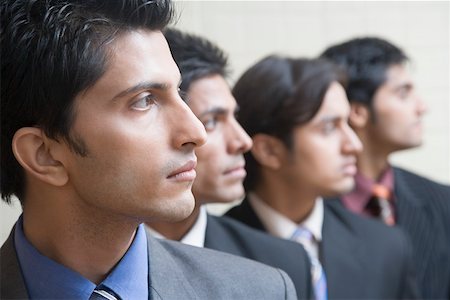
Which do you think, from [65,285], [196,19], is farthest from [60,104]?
[196,19]

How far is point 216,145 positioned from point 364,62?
1.38m

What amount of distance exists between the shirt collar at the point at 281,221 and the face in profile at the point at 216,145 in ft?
1.08

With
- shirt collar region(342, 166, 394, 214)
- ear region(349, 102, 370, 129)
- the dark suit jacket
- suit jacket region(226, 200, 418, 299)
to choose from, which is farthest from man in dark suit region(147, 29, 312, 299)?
ear region(349, 102, 370, 129)

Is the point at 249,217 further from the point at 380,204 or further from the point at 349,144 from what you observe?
the point at 380,204

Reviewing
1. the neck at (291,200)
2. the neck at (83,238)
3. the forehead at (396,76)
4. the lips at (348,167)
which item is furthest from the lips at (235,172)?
the forehead at (396,76)

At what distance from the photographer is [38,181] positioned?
156 centimetres

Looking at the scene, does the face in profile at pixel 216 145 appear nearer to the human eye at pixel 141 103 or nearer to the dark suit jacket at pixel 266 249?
the dark suit jacket at pixel 266 249

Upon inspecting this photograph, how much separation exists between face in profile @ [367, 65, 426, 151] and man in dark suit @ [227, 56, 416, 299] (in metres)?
0.72

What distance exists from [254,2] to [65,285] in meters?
2.31

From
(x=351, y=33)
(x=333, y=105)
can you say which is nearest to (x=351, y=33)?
(x=351, y=33)

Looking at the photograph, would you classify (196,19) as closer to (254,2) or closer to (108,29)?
(254,2)

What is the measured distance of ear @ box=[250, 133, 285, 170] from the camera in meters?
2.68

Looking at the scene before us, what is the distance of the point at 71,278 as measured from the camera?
1.50m

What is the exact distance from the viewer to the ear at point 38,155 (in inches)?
59.1
